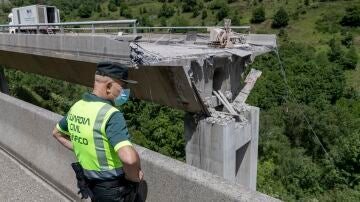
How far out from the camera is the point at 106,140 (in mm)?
2732

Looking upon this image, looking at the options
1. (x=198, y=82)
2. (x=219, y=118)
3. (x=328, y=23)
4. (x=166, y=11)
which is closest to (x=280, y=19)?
(x=328, y=23)

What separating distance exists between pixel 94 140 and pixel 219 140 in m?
8.81

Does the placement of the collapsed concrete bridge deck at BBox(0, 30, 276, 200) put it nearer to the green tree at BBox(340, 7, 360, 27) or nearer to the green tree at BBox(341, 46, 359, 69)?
the green tree at BBox(341, 46, 359, 69)

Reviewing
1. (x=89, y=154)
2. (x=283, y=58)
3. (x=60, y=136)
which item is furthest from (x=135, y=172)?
(x=283, y=58)

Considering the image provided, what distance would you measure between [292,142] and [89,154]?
3494 cm

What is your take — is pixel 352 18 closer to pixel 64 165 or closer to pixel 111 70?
pixel 64 165

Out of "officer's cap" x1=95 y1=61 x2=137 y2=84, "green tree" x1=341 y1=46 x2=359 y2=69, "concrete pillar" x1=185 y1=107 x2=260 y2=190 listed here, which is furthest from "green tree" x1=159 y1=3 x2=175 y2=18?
"officer's cap" x1=95 y1=61 x2=137 y2=84

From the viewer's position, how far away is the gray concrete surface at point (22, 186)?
201 inches

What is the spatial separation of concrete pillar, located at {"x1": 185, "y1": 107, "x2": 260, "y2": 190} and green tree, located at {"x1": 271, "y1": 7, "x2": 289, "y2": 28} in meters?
61.1

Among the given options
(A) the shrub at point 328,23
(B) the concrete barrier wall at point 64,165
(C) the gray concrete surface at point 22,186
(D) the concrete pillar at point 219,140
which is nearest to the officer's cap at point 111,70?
(B) the concrete barrier wall at point 64,165

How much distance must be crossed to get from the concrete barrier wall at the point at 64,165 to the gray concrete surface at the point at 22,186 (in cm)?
10

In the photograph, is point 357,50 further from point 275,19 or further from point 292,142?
point 292,142

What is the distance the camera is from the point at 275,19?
71500 mm

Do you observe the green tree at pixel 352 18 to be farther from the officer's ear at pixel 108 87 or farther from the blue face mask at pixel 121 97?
the officer's ear at pixel 108 87
